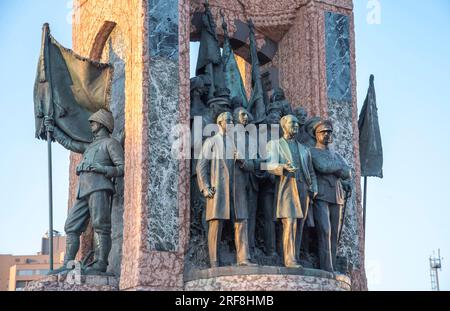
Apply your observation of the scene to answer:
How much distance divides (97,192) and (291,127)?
3.35m

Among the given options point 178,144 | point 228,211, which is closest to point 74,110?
point 178,144

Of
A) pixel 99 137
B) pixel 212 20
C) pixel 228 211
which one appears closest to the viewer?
pixel 228 211

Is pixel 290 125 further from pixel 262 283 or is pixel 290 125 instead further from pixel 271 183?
pixel 262 283

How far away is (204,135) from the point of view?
17.2 m

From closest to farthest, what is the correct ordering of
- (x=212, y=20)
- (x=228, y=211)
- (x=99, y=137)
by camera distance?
(x=228, y=211) < (x=99, y=137) < (x=212, y=20)

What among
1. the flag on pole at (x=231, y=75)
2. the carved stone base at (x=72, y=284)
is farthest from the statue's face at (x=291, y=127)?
the carved stone base at (x=72, y=284)

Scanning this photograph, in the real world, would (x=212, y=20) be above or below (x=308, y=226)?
above

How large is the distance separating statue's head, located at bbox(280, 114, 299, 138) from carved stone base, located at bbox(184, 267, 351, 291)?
2.24 metres

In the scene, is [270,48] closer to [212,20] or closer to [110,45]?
[212,20]

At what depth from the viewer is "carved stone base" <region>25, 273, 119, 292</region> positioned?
1620 cm

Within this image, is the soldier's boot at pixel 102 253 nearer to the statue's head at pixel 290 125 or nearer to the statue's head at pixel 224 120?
the statue's head at pixel 224 120

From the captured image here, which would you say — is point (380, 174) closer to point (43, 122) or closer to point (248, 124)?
point (248, 124)

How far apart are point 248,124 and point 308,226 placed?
1947mm

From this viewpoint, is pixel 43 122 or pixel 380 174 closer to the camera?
pixel 43 122
